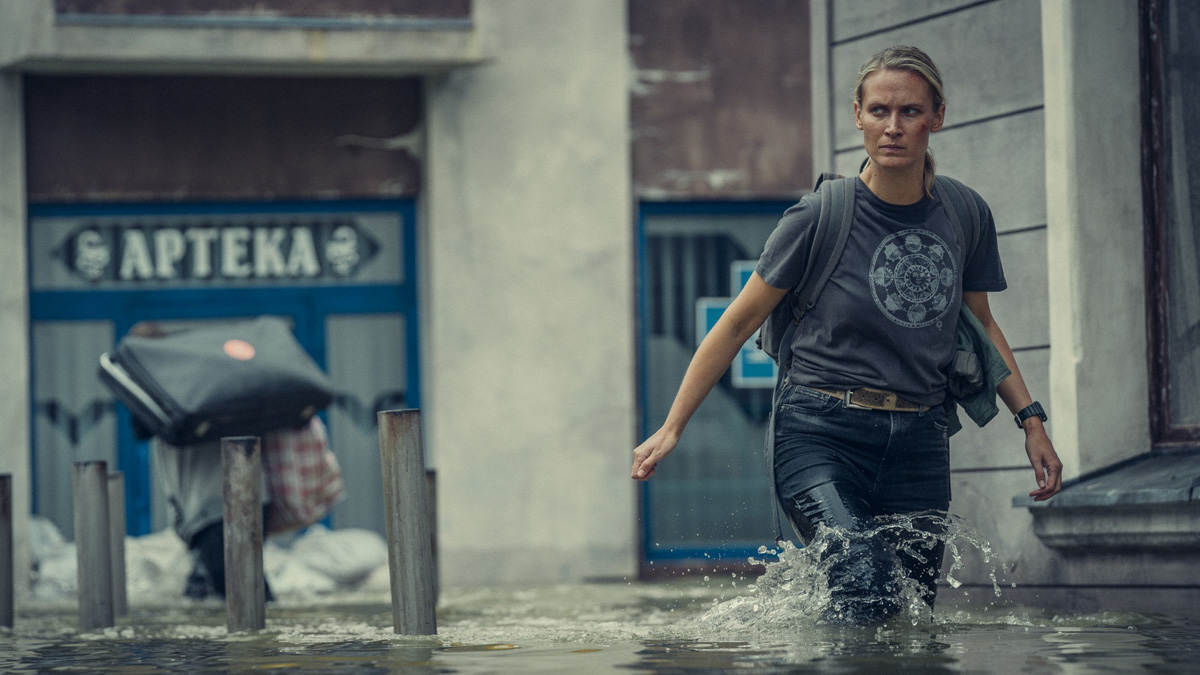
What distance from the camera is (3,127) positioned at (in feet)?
38.0

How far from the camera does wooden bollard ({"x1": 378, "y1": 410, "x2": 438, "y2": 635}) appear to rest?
5.66 metres

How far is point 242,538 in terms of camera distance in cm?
653

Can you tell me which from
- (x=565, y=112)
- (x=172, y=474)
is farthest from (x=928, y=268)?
(x=565, y=112)

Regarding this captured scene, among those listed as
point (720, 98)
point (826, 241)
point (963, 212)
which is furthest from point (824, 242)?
point (720, 98)

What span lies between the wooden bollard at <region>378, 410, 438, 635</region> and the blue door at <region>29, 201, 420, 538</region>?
6870 mm

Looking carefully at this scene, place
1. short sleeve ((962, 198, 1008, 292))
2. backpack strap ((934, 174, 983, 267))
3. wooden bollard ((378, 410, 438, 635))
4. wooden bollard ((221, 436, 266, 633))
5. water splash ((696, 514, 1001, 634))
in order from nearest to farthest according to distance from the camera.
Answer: water splash ((696, 514, 1001, 634)), backpack strap ((934, 174, 983, 267)), short sleeve ((962, 198, 1008, 292)), wooden bollard ((378, 410, 438, 635)), wooden bollard ((221, 436, 266, 633))

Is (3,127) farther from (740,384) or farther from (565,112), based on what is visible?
(740,384)

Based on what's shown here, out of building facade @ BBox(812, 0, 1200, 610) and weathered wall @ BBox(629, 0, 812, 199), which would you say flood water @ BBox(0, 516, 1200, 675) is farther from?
weathered wall @ BBox(629, 0, 812, 199)

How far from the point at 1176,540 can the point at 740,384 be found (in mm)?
6870

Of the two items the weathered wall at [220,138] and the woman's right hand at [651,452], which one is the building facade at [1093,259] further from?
the weathered wall at [220,138]

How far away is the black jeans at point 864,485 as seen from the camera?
456 cm

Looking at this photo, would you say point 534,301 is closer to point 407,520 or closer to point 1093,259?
point 1093,259

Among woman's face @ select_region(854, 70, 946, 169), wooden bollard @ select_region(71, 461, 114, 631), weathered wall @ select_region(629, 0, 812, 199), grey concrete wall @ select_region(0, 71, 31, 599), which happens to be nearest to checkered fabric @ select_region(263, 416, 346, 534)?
wooden bollard @ select_region(71, 461, 114, 631)

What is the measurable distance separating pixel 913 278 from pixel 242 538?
290 cm
